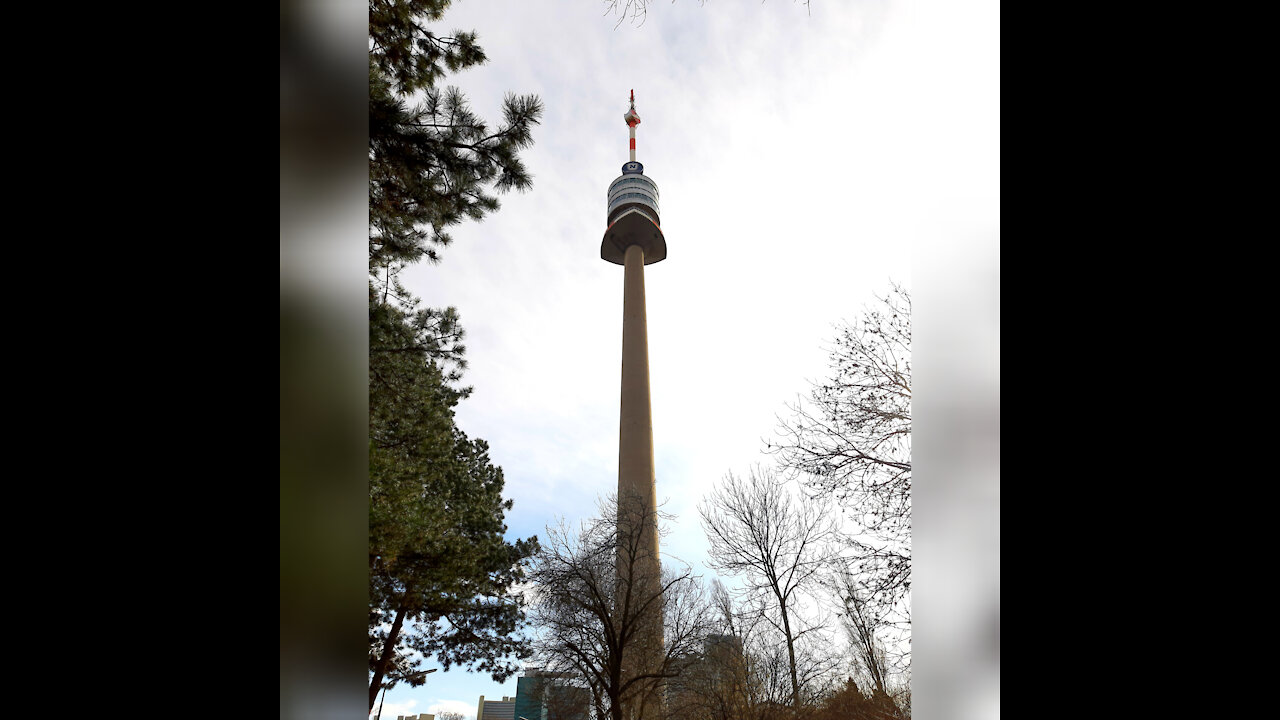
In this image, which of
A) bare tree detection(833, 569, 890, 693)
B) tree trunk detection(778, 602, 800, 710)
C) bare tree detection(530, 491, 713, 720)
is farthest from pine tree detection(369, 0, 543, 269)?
tree trunk detection(778, 602, 800, 710)

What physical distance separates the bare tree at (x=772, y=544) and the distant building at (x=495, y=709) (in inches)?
128

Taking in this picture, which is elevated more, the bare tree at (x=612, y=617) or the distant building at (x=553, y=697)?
the bare tree at (x=612, y=617)

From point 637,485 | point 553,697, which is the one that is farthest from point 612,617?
point 637,485

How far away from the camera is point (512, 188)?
4.06 metres

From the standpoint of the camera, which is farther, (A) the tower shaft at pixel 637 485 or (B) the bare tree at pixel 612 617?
(A) the tower shaft at pixel 637 485

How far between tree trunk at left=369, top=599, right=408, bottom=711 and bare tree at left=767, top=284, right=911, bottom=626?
4884 mm

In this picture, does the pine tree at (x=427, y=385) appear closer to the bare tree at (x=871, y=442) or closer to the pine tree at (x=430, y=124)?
the pine tree at (x=430, y=124)

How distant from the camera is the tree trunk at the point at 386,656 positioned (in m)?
6.81

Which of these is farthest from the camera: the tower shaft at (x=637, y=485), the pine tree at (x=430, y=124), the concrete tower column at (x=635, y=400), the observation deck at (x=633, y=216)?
the observation deck at (x=633, y=216)

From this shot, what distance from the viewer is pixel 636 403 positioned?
15781 mm

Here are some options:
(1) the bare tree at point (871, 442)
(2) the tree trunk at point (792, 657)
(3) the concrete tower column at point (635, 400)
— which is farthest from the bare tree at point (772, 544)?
(3) the concrete tower column at point (635, 400)
